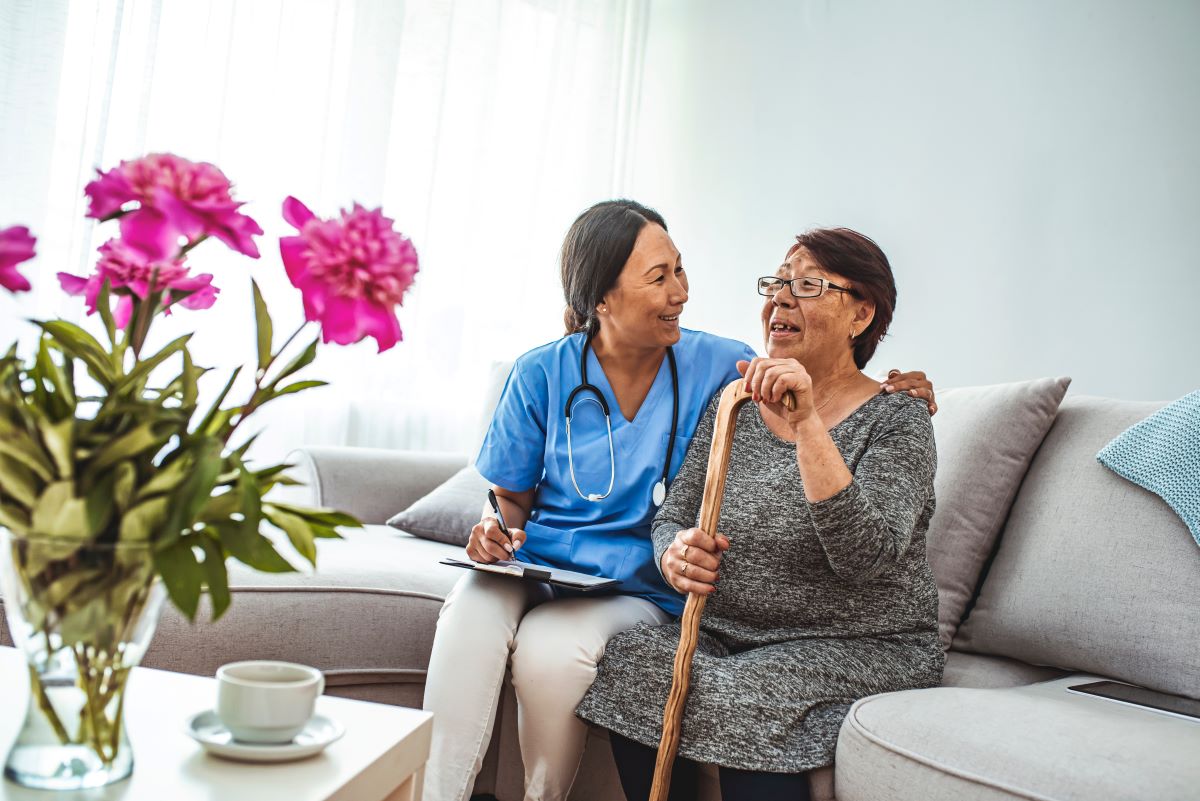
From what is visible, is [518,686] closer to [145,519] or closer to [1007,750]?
[1007,750]

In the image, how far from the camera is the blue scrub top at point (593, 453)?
5.57 feet

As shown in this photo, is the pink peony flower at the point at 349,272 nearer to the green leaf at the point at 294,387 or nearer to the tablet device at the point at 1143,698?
the green leaf at the point at 294,387

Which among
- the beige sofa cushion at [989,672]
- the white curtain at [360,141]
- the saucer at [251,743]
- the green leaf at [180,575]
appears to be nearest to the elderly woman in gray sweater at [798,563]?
the beige sofa cushion at [989,672]

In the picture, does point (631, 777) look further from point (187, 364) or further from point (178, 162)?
point (178, 162)

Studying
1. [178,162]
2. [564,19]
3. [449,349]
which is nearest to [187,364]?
[178,162]

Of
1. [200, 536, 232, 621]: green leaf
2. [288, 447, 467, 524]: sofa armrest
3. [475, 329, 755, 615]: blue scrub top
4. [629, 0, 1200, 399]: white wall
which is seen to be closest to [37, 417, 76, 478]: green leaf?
[200, 536, 232, 621]: green leaf

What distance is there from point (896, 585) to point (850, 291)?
1.63 feet

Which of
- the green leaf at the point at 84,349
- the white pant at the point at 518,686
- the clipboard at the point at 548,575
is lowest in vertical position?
the white pant at the point at 518,686

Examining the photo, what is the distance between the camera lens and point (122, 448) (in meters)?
0.72

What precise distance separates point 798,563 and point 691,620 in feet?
0.75

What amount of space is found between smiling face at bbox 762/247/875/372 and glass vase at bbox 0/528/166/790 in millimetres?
1165

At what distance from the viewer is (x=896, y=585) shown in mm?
1500

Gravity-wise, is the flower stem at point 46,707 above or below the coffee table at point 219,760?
above

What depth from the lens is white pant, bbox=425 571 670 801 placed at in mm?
1431
